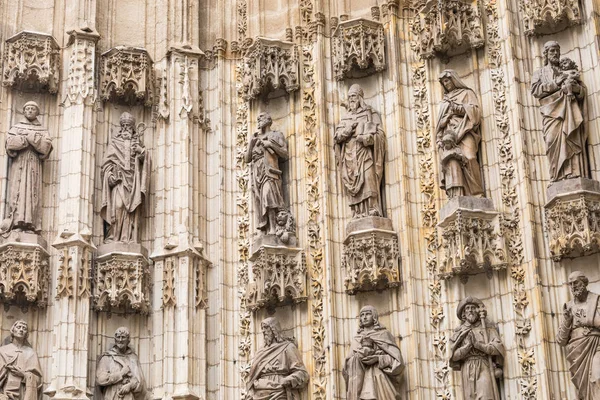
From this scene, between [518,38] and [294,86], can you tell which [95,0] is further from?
[518,38]

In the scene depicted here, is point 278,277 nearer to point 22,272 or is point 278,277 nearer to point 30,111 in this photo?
point 22,272

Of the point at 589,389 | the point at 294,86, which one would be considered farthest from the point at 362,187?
the point at 589,389

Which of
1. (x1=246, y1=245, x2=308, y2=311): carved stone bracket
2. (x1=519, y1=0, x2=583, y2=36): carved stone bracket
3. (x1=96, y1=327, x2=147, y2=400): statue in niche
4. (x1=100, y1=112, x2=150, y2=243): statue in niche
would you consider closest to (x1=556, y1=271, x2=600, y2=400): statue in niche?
(x1=519, y1=0, x2=583, y2=36): carved stone bracket

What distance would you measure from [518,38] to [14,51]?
25.4ft

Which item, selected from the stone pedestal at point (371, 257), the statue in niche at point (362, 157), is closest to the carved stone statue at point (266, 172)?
the statue in niche at point (362, 157)

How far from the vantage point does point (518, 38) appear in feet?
56.3

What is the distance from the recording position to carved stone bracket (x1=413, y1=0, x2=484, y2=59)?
690 inches

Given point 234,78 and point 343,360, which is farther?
point 234,78

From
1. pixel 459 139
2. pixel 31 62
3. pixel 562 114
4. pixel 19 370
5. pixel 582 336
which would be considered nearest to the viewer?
pixel 582 336

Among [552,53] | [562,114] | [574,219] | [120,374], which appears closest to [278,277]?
[120,374]

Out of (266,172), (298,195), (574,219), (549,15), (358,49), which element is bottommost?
(574,219)

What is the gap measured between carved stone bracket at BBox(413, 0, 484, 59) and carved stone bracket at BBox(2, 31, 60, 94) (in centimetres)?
575

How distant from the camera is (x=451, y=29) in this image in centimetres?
1755

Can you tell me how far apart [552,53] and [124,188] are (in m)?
6.59
